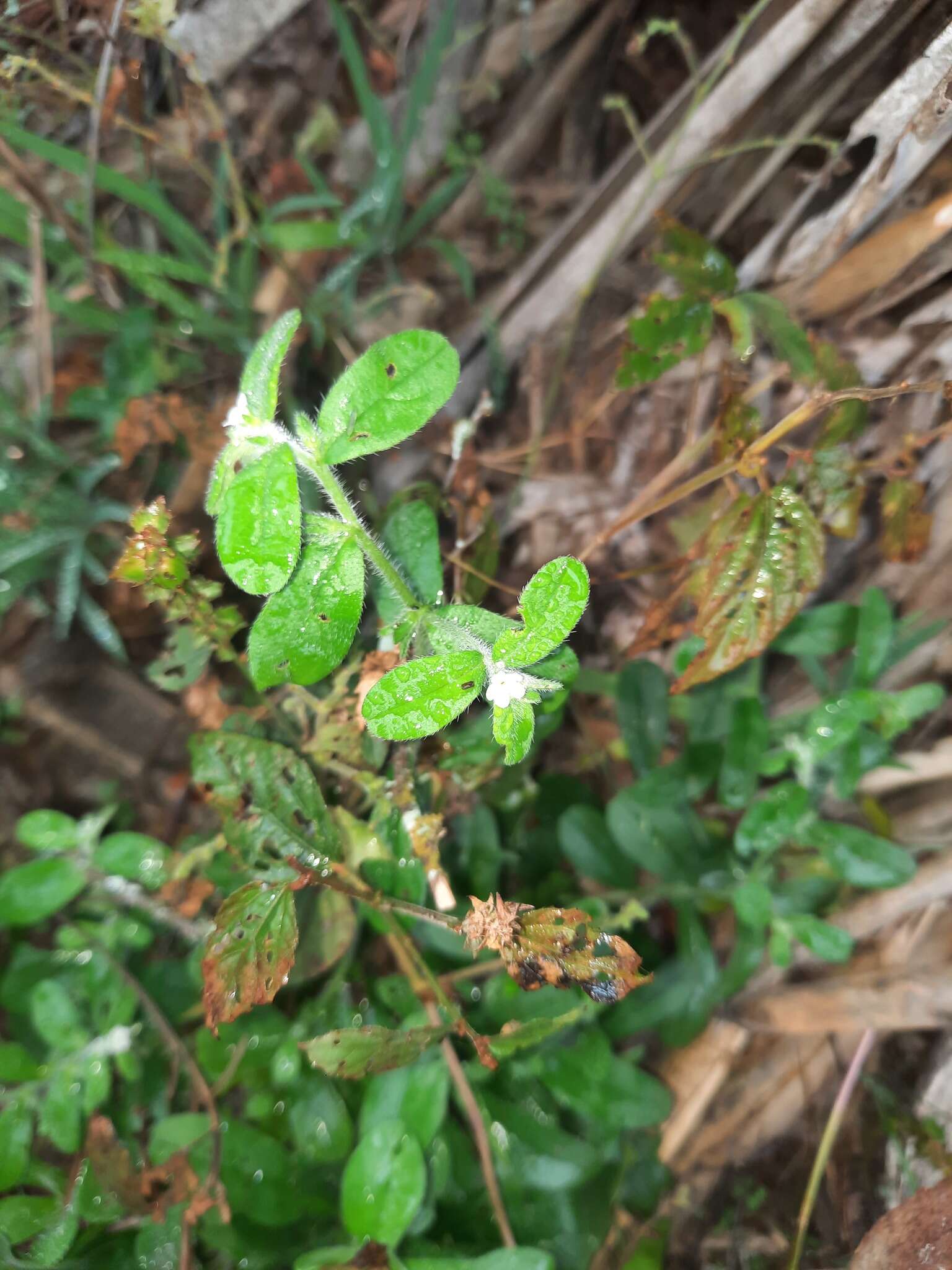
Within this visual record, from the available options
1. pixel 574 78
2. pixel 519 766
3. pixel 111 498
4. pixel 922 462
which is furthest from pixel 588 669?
pixel 574 78

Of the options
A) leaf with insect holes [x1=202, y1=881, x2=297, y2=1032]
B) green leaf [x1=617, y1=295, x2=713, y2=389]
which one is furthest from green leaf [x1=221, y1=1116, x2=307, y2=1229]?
green leaf [x1=617, y1=295, x2=713, y2=389]

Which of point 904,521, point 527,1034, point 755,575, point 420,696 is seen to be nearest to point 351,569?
point 420,696

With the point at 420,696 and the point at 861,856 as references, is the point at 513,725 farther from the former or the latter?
the point at 861,856

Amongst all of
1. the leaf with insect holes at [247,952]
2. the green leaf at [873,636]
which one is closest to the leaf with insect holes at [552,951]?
the leaf with insect holes at [247,952]

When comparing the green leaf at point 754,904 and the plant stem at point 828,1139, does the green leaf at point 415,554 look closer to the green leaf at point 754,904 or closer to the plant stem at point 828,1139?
the green leaf at point 754,904

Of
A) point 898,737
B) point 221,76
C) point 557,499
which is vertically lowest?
point 898,737

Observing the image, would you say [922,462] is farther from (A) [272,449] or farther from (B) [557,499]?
(A) [272,449]

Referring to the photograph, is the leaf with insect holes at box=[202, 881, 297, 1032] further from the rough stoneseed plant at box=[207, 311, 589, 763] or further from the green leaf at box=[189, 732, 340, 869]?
the rough stoneseed plant at box=[207, 311, 589, 763]
